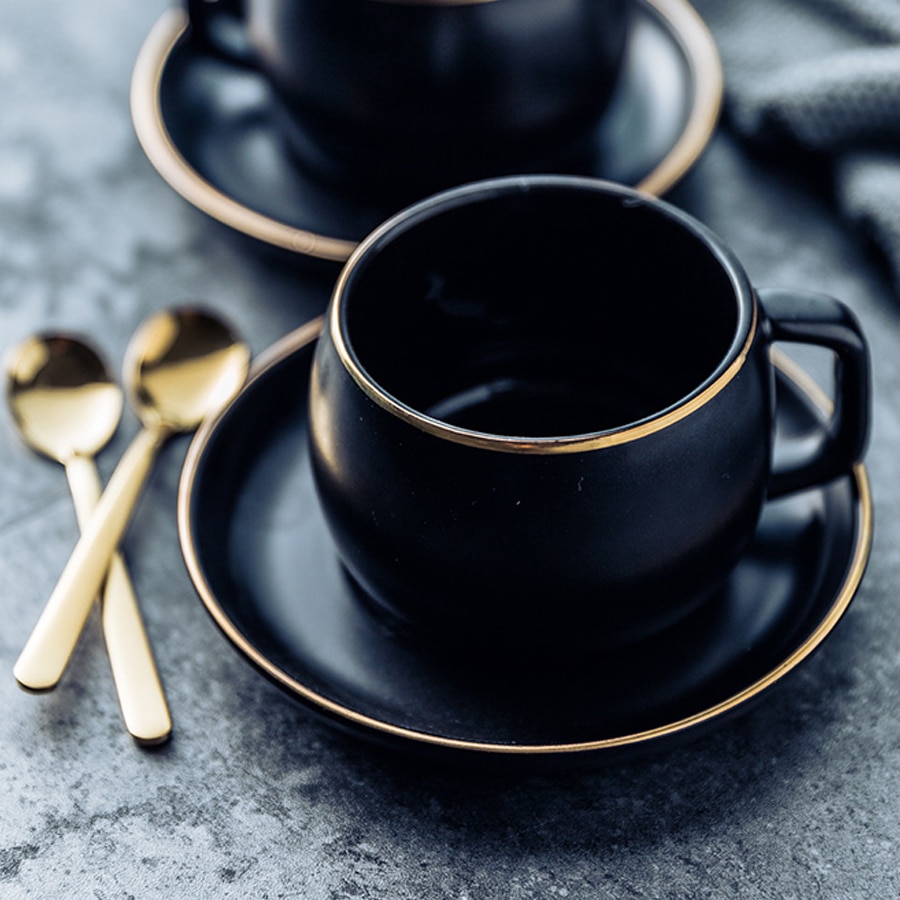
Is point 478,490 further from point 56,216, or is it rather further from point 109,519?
point 56,216

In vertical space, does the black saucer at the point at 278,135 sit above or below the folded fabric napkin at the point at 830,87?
above

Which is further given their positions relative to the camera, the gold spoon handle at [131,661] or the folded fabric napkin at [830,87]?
the folded fabric napkin at [830,87]

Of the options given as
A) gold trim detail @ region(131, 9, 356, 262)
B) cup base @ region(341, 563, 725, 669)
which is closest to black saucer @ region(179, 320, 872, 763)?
cup base @ region(341, 563, 725, 669)

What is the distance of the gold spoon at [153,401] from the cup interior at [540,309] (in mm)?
96

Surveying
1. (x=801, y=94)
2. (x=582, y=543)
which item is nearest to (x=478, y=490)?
(x=582, y=543)

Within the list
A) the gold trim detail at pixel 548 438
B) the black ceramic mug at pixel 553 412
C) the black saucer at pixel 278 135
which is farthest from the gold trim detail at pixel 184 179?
the gold trim detail at pixel 548 438

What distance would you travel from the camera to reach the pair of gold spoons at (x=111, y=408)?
20.7 inches

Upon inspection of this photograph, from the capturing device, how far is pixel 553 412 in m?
0.55

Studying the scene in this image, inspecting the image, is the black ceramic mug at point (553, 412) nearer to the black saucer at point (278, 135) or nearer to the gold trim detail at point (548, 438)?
the gold trim detail at point (548, 438)

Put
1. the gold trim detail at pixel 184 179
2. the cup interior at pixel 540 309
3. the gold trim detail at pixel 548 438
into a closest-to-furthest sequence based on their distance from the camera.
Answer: the gold trim detail at pixel 548 438
the cup interior at pixel 540 309
the gold trim detail at pixel 184 179

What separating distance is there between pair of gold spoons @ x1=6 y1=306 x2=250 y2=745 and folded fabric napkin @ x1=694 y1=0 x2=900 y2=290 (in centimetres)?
34

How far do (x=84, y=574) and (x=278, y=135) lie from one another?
31 cm

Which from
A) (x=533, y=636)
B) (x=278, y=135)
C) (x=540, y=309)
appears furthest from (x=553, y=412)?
(x=278, y=135)

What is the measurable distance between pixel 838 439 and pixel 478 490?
0.16 meters
